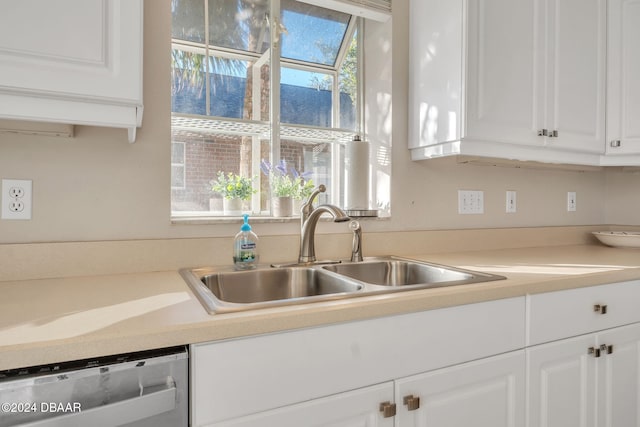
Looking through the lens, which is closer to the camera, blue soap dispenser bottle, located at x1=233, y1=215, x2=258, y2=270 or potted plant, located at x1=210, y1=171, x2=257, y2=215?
blue soap dispenser bottle, located at x1=233, y1=215, x2=258, y2=270

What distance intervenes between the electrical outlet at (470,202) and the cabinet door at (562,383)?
781 millimetres

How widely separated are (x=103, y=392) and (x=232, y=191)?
96 centimetres

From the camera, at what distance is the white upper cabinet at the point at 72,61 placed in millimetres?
876

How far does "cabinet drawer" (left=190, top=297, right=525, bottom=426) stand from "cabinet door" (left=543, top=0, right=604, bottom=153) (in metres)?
1.03

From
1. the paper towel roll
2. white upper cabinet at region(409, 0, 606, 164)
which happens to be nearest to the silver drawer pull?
white upper cabinet at region(409, 0, 606, 164)

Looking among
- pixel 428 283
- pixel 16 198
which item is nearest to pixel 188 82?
pixel 16 198

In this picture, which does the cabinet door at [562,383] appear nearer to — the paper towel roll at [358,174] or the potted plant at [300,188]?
the paper towel roll at [358,174]

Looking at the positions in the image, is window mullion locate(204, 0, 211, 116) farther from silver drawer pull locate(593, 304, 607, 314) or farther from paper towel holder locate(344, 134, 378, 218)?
silver drawer pull locate(593, 304, 607, 314)

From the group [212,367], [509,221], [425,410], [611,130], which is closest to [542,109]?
[611,130]

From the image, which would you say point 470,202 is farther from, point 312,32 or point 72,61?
point 72,61

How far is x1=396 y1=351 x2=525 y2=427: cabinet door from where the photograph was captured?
1010 mm

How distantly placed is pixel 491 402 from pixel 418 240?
31.1 inches

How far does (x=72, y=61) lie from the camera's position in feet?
3.03

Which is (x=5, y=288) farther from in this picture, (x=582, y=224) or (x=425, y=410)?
(x=582, y=224)
